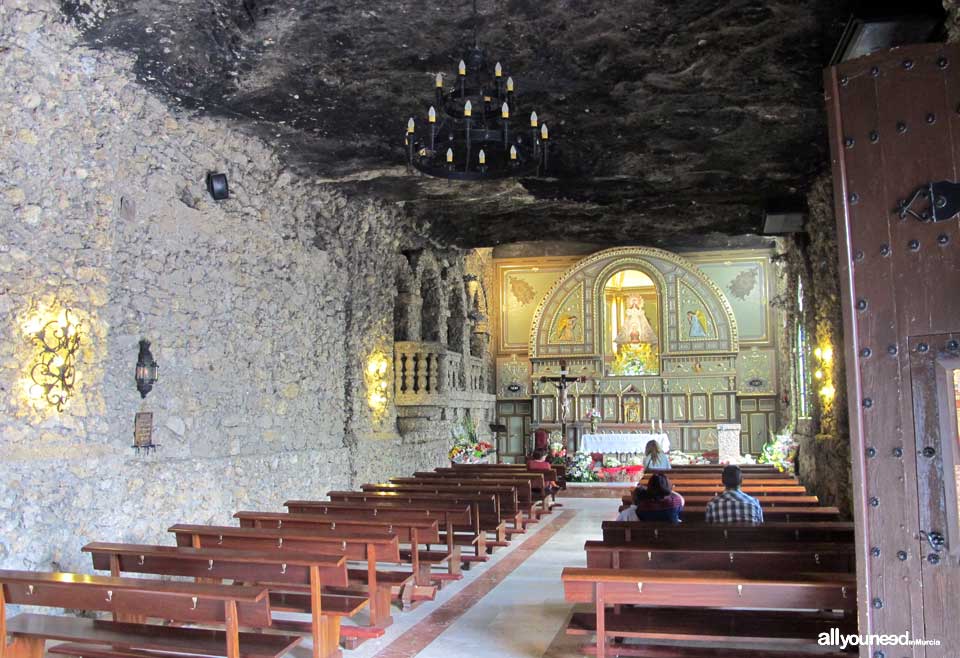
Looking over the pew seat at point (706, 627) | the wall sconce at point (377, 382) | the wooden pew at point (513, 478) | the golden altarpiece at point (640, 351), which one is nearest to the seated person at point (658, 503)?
the pew seat at point (706, 627)

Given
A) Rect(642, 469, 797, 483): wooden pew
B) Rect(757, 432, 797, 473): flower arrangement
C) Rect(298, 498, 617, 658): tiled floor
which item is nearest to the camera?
Rect(298, 498, 617, 658): tiled floor

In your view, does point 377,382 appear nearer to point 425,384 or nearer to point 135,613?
point 425,384

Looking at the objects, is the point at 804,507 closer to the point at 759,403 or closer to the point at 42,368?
the point at 42,368

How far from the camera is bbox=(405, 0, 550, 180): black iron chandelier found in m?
6.08

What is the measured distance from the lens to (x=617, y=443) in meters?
17.3

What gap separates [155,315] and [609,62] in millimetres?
4620

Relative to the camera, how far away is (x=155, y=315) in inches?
292

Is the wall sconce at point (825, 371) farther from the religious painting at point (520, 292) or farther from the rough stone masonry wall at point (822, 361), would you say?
the religious painting at point (520, 292)

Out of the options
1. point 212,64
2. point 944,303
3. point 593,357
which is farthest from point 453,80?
point 593,357

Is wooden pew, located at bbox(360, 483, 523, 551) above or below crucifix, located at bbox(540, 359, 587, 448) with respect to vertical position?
below

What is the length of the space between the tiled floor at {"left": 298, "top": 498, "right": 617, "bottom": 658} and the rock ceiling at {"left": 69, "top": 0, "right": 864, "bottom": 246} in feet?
14.8

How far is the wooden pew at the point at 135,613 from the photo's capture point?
3.86 metres

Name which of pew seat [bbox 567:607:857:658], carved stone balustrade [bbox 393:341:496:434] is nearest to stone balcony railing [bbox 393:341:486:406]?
carved stone balustrade [bbox 393:341:496:434]

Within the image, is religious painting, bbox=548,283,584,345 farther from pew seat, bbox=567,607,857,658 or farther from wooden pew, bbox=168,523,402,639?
pew seat, bbox=567,607,857,658
